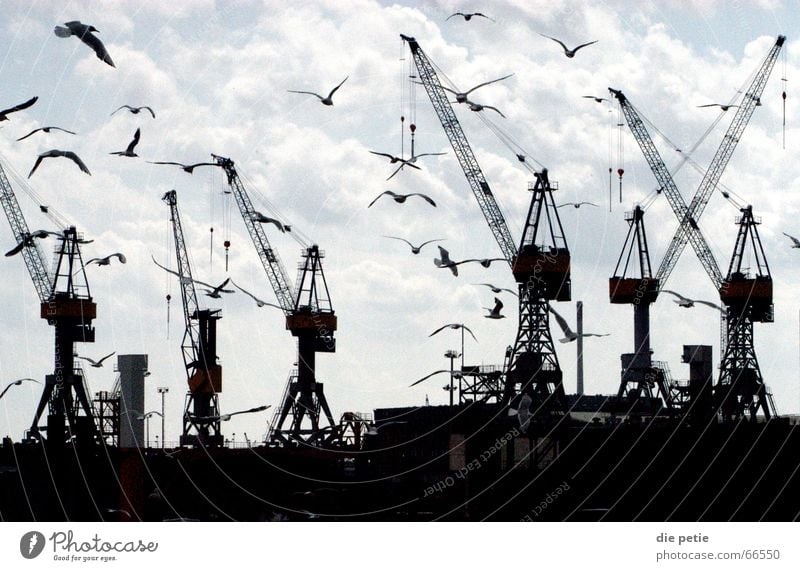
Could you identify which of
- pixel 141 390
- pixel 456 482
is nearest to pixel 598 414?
pixel 456 482

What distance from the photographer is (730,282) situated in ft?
448

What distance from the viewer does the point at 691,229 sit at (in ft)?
481

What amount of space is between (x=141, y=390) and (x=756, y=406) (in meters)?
49.6

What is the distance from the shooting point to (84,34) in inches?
2379

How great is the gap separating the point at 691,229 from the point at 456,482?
54.5 metres

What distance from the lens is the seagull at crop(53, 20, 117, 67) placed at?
59875 mm

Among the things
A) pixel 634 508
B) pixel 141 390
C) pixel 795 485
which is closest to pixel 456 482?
pixel 634 508

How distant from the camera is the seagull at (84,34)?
59875mm
